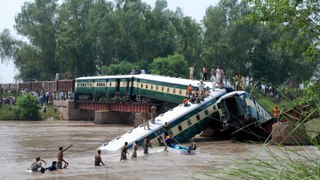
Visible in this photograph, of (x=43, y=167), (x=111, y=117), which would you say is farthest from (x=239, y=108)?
(x=111, y=117)

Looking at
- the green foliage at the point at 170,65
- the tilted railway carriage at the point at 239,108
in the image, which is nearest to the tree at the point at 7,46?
the green foliage at the point at 170,65

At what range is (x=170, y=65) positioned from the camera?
255 ft

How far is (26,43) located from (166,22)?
2238cm

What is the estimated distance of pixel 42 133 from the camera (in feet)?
143

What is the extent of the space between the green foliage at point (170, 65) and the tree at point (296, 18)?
5829 cm

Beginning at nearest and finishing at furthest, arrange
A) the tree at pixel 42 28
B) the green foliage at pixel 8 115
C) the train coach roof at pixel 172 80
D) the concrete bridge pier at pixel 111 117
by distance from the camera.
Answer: the train coach roof at pixel 172 80 → the concrete bridge pier at pixel 111 117 → the green foliage at pixel 8 115 → the tree at pixel 42 28

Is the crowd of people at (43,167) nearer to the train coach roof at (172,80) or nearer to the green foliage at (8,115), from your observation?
the train coach roof at (172,80)

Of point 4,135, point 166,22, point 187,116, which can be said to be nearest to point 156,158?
point 187,116

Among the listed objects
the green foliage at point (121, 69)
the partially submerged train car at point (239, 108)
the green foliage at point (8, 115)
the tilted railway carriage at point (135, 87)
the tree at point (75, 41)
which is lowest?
the green foliage at point (8, 115)

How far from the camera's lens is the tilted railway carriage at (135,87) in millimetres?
43344

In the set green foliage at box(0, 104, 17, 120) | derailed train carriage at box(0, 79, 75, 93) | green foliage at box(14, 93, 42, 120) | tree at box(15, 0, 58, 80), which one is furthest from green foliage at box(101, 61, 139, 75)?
green foliage at box(0, 104, 17, 120)

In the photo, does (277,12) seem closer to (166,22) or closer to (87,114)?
(87,114)

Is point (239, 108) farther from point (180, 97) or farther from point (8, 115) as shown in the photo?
point (8, 115)

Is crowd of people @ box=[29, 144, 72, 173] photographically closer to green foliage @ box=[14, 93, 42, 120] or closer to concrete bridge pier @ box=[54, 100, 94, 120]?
green foliage @ box=[14, 93, 42, 120]
